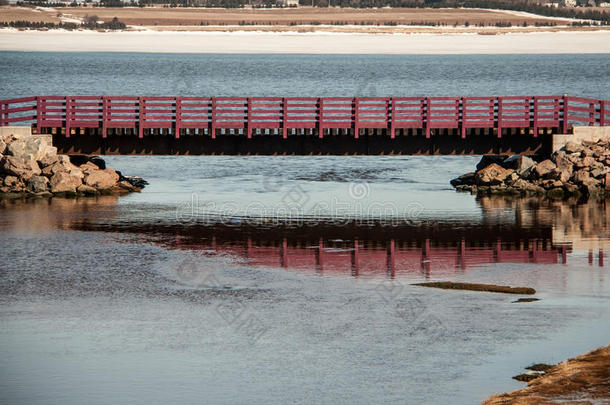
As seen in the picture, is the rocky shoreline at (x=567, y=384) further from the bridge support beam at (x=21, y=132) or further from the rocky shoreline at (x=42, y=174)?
the bridge support beam at (x=21, y=132)

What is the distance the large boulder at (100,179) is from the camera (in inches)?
1746

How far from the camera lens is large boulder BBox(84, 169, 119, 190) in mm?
44344

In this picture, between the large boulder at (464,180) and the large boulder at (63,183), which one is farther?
the large boulder at (464,180)

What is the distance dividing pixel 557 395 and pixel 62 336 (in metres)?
10.0

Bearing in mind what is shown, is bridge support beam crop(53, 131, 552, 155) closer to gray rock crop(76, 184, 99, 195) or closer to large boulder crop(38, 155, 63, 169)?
large boulder crop(38, 155, 63, 169)

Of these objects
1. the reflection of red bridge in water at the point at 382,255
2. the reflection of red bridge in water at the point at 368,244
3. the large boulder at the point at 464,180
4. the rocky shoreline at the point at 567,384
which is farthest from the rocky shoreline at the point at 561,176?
the rocky shoreline at the point at 567,384

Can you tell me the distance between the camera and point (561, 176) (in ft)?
146

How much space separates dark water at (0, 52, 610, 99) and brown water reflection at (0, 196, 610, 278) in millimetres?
67647

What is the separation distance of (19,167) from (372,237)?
621 inches

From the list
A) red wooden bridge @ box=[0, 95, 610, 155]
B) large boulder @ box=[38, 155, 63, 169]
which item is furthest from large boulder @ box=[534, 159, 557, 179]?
large boulder @ box=[38, 155, 63, 169]

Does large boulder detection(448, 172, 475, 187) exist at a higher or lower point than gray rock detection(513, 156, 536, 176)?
lower

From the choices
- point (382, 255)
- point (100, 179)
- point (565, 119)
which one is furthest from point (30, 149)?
point (565, 119)

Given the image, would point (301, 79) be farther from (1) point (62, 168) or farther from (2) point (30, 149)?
(1) point (62, 168)

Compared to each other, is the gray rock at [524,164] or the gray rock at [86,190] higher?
the gray rock at [524,164]
